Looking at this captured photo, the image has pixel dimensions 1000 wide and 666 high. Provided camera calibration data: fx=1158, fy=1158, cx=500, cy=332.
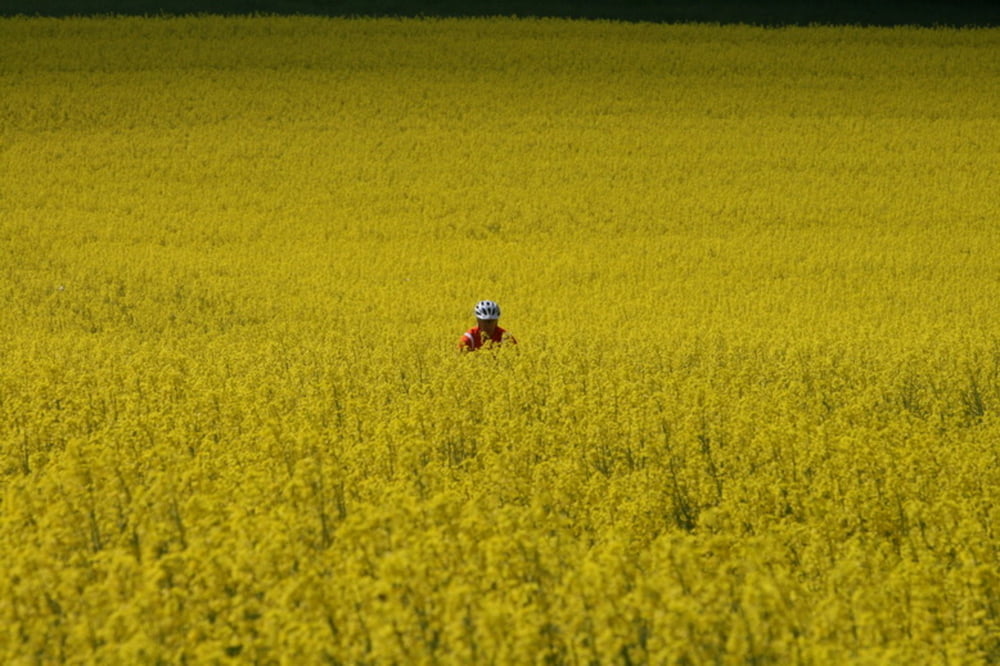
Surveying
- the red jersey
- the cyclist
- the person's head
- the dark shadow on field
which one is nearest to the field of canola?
the red jersey

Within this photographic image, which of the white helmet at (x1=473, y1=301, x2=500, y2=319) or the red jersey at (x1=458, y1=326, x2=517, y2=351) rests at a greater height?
the white helmet at (x1=473, y1=301, x2=500, y2=319)

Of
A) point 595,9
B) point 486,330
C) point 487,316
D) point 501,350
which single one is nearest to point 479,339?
point 486,330

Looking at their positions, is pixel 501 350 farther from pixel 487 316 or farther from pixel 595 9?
pixel 595 9

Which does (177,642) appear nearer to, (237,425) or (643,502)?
(643,502)

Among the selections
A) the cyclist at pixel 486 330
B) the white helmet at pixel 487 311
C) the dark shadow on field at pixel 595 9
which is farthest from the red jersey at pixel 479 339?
the dark shadow on field at pixel 595 9

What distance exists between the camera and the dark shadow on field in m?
43.4

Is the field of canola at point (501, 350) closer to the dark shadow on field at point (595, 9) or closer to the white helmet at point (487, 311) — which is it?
the white helmet at point (487, 311)

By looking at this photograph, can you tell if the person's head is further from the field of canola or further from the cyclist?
the field of canola

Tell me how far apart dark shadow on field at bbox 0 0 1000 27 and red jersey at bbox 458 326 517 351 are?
3421 cm

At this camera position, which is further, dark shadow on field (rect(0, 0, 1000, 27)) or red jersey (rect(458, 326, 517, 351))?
dark shadow on field (rect(0, 0, 1000, 27))

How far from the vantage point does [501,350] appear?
10.4m

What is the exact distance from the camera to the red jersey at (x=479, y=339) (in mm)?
11094

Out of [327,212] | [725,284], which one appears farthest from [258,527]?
[327,212]

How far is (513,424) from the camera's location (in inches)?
287
